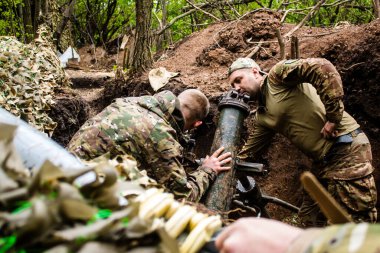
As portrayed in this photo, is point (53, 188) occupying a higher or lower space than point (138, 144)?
higher

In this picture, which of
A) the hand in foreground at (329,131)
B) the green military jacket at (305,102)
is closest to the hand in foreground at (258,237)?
the green military jacket at (305,102)

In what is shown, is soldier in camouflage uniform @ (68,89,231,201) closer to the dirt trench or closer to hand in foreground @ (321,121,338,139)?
hand in foreground @ (321,121,338,139)

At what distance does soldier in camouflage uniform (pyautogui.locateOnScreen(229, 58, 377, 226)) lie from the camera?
4086 mm

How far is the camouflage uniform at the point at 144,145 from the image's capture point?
11.3 ft

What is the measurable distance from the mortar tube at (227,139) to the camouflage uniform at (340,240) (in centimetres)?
242

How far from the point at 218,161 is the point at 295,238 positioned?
2.65 m

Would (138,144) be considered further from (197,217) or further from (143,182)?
(197,217)

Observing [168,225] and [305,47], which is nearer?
[168,225]

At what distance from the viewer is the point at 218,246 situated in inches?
42.2

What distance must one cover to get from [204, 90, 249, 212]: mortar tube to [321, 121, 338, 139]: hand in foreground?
0.80 m

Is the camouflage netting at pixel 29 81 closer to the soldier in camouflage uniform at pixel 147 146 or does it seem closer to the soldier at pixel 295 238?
the soldier in camouflage uniform at pixel 147 146

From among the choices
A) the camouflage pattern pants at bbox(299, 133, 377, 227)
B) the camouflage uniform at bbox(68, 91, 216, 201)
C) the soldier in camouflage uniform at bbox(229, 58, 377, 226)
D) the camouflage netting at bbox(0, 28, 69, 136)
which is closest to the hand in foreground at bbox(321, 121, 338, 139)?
the soldier in camouflage uniform at bbox(229, 58, 377, 226)

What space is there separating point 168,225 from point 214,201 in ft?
7.51

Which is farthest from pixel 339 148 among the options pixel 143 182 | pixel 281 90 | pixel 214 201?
pixel 143 182
